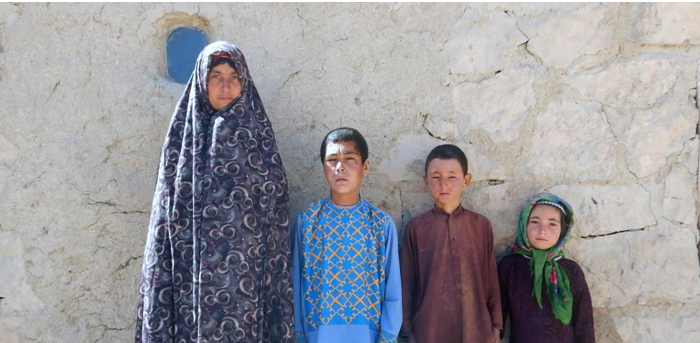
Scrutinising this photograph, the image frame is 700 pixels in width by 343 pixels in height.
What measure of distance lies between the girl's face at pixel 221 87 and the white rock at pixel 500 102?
97 cm

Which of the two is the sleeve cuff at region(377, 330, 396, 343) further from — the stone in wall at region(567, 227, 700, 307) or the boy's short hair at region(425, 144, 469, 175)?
the stone in wall at region(567, 227, 700, 307)

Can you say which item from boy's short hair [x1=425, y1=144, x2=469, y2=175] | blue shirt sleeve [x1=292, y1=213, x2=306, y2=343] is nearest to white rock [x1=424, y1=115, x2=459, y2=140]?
boy's short hair [x1=425, y1=144, x2=469, y2=175]

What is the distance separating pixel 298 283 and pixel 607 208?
1.32 m

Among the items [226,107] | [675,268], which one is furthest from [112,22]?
[675,268]

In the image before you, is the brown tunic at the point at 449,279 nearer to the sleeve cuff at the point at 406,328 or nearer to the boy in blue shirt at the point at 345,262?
the sleeve cuff at the point at 406,328

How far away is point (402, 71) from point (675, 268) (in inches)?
54.6

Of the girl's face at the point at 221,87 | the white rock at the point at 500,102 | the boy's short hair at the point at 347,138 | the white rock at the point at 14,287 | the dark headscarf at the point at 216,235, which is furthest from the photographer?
the white rock at the point at 500,102

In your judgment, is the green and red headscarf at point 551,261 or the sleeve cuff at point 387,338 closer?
the sleeve cuff at point 387,338

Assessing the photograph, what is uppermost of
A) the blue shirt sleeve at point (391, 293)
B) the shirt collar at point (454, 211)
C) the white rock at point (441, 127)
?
the white rock at point (441, 127)

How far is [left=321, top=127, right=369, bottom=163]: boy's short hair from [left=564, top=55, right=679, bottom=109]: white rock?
970 millimetres

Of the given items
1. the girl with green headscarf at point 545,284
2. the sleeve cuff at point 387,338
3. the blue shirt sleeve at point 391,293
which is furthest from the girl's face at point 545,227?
the sleeve cuff at point 387,338

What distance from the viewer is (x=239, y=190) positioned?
2625 mm

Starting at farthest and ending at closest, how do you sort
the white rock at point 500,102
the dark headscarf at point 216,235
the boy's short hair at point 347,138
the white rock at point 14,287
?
the white rock at point 500,102 → the white rock at point 14,287 → the boy's short hair at point 347,138 → the dark headscarf at point 216,235

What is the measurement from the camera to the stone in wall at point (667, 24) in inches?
119
